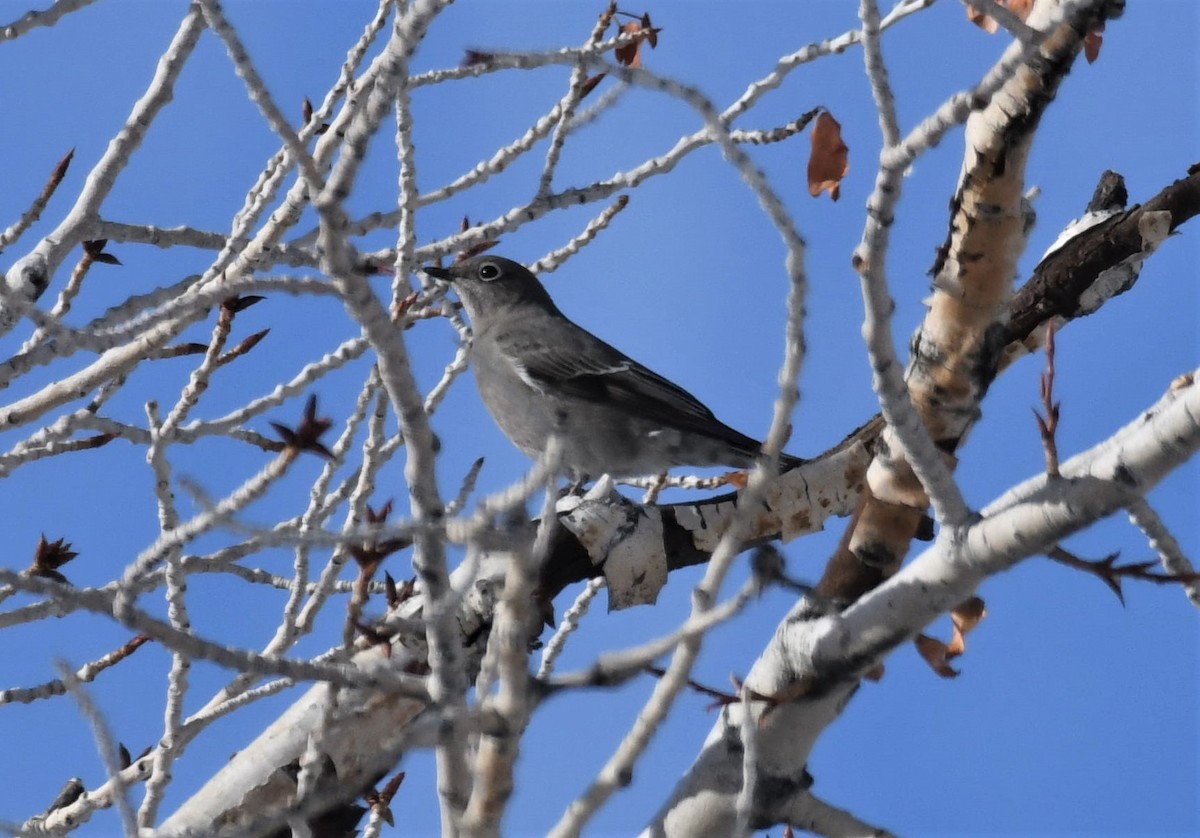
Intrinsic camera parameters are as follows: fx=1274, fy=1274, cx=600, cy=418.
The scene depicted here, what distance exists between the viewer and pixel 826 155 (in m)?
5.77

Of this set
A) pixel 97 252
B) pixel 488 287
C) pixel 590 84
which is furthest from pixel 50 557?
pixel 488 287

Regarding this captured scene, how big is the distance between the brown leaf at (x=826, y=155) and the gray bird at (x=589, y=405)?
10.5 feet

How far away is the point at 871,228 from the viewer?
3.48 m

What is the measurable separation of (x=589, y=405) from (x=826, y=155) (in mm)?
3887

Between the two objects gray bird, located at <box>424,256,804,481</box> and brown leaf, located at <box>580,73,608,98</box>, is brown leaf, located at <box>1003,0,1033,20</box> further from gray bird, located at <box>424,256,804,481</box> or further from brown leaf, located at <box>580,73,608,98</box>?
gray bird, located at <box>424,256,804,481</box>

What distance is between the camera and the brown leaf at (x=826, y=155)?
5.75m

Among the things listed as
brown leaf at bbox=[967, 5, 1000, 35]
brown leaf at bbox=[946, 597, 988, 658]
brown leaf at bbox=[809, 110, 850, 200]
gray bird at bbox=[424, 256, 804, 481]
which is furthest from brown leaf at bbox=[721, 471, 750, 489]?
brown leaf at bbox=[967, 5, 1000, 35]

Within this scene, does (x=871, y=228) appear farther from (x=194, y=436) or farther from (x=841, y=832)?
(x=194, y=436)

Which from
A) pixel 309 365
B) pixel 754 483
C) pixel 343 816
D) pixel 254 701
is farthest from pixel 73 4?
pixel 754 483

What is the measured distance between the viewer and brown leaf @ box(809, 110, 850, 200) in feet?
18.9

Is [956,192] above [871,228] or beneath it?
above

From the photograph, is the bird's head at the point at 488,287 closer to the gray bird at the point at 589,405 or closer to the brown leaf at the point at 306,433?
the gray bird at the point at 589,405

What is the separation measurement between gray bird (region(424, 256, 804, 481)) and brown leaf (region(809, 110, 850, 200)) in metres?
3.21

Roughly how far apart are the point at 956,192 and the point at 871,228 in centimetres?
100
